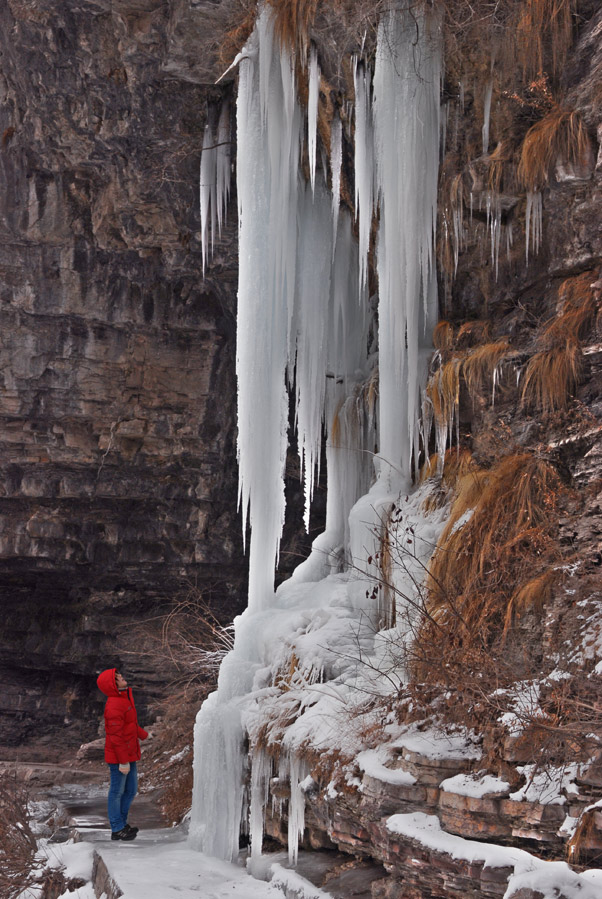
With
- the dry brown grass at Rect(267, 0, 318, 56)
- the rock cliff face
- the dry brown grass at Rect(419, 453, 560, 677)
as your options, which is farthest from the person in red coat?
the rock cliff face

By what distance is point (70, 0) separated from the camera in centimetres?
891

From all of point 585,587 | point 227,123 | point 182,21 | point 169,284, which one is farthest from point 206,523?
point 585,587

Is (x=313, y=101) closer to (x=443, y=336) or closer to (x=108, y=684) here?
(x=443, y=336)

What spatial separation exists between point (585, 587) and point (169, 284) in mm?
8806

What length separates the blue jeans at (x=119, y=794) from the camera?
6.14 meters

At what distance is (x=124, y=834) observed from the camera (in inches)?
246

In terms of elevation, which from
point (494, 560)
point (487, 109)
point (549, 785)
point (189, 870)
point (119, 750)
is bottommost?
point (189, 870)

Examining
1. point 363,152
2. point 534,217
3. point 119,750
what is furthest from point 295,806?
point 363,152

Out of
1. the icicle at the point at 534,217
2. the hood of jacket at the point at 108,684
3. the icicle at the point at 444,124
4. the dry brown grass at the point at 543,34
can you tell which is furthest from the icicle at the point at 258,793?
the dry brown grass at the point at 543,34

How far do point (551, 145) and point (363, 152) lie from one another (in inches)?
68.0

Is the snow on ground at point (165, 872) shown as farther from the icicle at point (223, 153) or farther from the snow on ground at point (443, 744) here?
the icicle at point (223, 153)

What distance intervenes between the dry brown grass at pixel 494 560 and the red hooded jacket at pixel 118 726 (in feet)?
8.09

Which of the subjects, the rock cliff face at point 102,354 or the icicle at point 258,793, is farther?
the rock cliff face at point 102,354

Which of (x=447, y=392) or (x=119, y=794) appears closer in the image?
(x=119, y=794)
